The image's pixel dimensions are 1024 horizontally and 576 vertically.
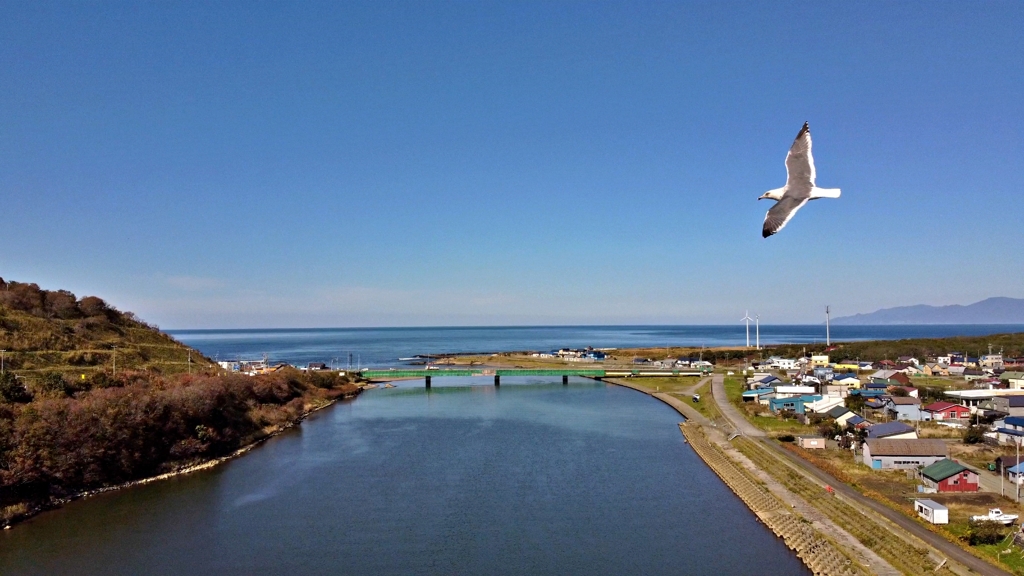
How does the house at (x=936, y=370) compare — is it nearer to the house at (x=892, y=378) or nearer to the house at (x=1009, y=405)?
the house at (x=892, y=378)

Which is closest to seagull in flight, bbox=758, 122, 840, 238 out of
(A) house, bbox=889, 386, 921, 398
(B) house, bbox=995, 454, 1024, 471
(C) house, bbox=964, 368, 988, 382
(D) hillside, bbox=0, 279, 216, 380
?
(B) house, bbox=995, 454, 1024, 471

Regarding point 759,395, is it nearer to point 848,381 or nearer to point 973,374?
point 848,381

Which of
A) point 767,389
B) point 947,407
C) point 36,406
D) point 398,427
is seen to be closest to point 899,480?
point 947,407

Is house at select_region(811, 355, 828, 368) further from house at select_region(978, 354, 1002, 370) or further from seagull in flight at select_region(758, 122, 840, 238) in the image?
seagull in flight at select_region(758, 122, 840, 238)

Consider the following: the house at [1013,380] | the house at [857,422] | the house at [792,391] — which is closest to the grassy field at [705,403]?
the house at [792,391]

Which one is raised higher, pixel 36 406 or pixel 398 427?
pixel 36 406

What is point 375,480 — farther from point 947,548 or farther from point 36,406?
point 947,548
